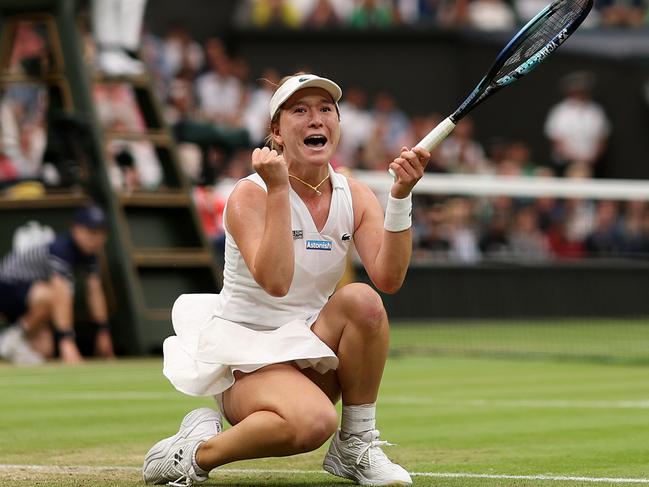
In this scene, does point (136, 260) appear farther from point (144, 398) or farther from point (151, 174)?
point (144, 398)

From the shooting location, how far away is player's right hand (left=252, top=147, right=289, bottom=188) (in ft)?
18.4

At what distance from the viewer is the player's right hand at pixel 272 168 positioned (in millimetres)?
5605

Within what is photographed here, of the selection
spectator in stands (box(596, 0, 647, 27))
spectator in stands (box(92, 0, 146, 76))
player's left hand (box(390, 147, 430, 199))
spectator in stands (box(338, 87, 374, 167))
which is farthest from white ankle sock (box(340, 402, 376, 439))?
spectator in stands (box(596, 0, 647, 27))

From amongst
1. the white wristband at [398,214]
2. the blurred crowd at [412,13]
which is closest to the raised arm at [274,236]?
the white wristband at [398,214]

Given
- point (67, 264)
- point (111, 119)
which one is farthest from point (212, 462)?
point (111, 119)

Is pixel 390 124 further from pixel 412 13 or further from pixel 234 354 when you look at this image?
pixel 234 354

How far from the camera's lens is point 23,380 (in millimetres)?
11914

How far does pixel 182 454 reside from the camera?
19.1 feet

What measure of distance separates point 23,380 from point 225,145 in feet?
19.0

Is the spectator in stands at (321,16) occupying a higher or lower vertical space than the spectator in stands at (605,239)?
higher

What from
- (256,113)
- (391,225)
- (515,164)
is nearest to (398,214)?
(391,225)

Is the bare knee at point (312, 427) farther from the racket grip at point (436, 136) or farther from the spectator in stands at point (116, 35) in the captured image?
the spectator in stands at point (116, 35)

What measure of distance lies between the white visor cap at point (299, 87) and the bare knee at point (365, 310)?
805 mm

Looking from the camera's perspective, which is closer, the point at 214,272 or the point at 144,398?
the point at 144,398
